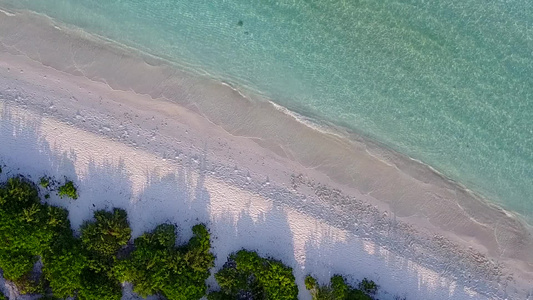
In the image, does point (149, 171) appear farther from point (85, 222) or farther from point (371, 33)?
point (371, 33)

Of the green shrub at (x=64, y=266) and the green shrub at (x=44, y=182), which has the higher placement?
the green shrub at (x=44, y=182)

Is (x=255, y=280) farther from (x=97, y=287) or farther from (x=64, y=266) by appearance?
(x=64, y=266)

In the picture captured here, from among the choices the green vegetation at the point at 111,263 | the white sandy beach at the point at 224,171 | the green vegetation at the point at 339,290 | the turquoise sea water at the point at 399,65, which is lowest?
the green vegetation at the point at 111,263

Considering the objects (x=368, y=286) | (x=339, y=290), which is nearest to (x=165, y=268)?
(x=339, y=290)

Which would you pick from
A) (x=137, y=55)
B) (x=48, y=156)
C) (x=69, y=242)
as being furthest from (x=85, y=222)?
(x=137, y=55)

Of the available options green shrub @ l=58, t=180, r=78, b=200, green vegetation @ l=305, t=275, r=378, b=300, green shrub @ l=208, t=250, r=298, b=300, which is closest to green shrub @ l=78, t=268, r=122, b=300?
green shrub @ l=58, t=180, r=78, b=200

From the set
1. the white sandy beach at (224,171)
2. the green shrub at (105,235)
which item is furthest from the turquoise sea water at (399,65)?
the green shrub at (105,235)

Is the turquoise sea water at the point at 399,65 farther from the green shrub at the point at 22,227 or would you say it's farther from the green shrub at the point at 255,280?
the green shrub at the point at 22,227
